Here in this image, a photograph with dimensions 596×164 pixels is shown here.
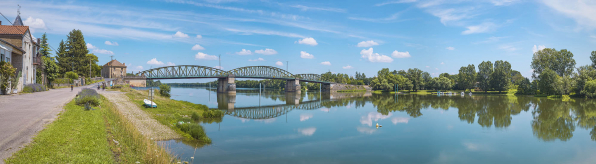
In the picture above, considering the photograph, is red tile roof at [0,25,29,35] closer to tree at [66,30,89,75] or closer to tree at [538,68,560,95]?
tree at [66,30,89,75]

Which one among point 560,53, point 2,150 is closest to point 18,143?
point 2,150

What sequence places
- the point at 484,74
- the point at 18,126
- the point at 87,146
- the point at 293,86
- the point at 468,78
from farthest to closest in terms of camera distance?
the point at 293,86
the point at 468,78
the point at 484,74
the point at 18,126
the point at 87,146

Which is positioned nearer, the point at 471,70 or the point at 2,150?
the point at 2,150

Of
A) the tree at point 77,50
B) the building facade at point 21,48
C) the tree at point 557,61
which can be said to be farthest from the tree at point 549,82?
the tree at point 77,50

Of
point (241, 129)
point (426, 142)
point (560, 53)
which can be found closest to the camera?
point (426, 142)

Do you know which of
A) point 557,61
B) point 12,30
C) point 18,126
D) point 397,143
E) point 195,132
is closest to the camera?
point 18,126

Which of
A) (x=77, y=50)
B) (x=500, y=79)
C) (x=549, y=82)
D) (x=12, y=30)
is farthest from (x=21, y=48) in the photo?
(x=500, y=79)

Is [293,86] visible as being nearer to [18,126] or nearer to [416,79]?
[416,79]

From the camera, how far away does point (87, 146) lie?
9969 millimetres

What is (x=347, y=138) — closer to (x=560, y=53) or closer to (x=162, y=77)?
(x=560, y=53)

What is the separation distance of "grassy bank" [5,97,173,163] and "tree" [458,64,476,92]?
104902 mm

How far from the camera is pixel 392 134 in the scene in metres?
20.6

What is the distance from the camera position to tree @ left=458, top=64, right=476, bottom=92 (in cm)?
9738

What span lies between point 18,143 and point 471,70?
113 metres
